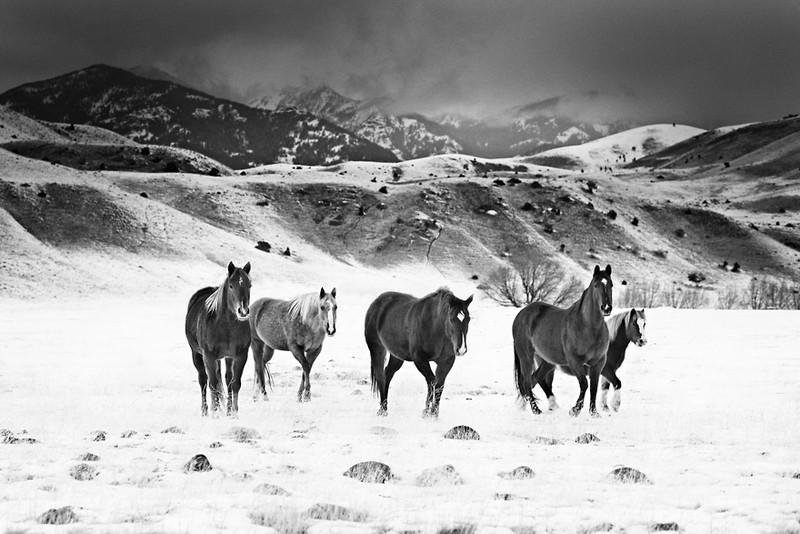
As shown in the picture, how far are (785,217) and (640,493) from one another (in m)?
126

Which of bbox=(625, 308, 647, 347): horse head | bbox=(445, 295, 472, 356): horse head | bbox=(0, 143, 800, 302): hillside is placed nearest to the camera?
bbox=(445, 295, 472, 356): horse head

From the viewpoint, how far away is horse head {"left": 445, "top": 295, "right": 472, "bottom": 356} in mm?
12469

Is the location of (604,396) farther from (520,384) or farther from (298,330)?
(298,330)

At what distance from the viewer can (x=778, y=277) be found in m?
86.0

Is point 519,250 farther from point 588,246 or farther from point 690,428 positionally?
point 690,428

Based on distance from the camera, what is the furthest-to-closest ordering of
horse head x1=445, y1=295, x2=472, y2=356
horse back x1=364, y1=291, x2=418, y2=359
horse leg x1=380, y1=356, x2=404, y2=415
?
horse leg x1=380, y1=356, x2=404, y2=415 < horse back x1=364, y1=291, x2=418, y2=359 < horse head x1=445, y1=295, x2=472, y2=356

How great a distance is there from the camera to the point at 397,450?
9633 mm

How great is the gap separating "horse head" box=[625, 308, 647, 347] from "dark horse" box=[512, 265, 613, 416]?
194cm

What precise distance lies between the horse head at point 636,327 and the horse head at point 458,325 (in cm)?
500

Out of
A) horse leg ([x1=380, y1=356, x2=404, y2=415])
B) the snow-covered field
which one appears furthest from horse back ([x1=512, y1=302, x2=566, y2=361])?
horse leg ([x1=380, y1=356, x2=404, y2=415])

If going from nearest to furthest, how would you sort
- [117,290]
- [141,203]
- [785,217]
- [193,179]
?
[117,290] → [141,203] → [193,179] → [785,217]

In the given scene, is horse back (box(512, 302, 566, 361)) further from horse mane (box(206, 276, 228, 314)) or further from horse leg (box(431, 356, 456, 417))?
horse mane (box(206, 276, 228, 314))

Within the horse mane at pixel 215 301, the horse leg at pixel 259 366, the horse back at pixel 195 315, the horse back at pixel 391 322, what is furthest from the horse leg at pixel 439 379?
the horse back at pixel 195 315

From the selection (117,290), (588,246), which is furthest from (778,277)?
(117,290)
